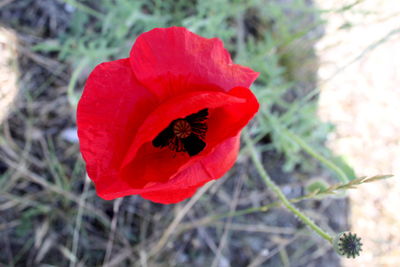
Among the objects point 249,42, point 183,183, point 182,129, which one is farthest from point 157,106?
point 249,42

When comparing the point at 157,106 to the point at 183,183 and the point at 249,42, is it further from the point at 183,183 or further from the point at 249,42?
the point at 249,42

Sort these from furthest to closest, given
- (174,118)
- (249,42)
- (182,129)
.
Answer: (249,42)
(182,129)
(174,118)

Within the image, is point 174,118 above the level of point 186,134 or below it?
above

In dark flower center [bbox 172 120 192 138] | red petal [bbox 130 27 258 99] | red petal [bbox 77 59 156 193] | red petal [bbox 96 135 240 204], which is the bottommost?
red petal [bbox 96 135 240 204]

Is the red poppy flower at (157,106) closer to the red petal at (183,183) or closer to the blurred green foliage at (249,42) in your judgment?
the red petal at (183,183)

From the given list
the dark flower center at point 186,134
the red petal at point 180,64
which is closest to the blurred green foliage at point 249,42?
the dark flower center at point 186,134

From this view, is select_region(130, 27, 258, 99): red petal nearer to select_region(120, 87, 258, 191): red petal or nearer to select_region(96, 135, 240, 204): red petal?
select_region(120, 87, 258, 191): red petal

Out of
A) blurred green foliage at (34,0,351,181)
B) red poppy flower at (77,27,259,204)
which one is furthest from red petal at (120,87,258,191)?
blurred green foliage at (34,0,351,181)

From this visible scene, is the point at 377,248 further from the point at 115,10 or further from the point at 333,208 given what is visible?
the point at 115,10
